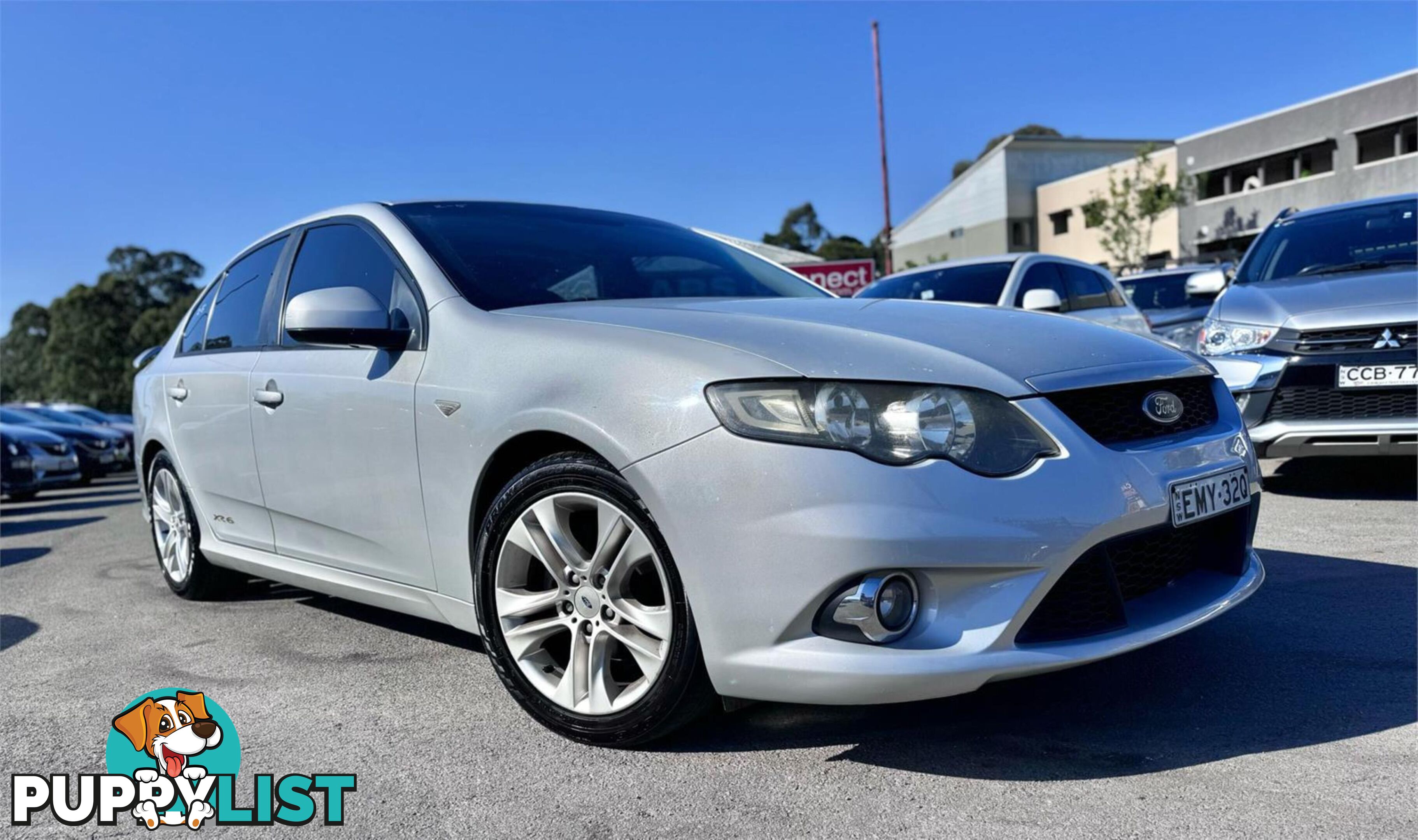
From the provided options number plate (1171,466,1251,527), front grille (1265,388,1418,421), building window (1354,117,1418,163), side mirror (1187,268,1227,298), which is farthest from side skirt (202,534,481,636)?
building window (1354,117,1418,163)

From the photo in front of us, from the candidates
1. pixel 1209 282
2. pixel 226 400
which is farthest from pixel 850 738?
pixel 1209 282

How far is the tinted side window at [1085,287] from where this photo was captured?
9.12 metres

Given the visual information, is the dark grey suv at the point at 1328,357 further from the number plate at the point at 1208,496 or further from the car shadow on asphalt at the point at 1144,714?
the number plate at the point at 1208,496

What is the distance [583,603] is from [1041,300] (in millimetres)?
5093

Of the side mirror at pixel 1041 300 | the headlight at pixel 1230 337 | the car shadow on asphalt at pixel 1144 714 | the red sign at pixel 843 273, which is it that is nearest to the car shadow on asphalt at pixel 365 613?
the car shadow on asphalt at pixel 1144 714

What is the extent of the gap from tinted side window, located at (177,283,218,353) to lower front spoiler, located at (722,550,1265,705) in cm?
329

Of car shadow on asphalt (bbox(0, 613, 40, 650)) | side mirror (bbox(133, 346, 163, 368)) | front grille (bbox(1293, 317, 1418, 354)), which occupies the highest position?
side mirror (bbox(133, 346, 163, 368))

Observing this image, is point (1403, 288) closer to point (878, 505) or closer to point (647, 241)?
point (647, 241)

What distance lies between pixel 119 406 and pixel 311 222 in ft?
220

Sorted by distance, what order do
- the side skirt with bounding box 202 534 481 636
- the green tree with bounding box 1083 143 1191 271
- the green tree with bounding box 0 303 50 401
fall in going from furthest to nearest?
the green tree with bounding box 0 303 50 401, the green tree with bounding box 1083 143 1191 271, the side skirt with bounding box 202 534 481 636

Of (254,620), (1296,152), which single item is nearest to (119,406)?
(1296,152)

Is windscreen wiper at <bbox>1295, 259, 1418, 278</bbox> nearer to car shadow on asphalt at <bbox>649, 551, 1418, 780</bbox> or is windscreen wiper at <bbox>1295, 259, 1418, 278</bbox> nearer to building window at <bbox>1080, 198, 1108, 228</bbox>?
car shadow on asphalt at <bbox>649, 551, 1418, 780</bbox>

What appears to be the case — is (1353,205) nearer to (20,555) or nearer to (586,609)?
(586,609)

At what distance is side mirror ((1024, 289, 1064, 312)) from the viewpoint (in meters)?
7.02
